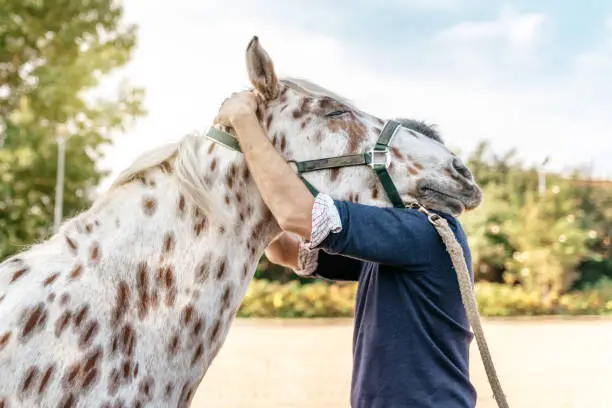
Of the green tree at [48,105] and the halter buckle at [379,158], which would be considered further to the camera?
the green tree at [48,105]

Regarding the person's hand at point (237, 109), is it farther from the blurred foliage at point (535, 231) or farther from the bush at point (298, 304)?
the blurred foliage at point (535, 231)

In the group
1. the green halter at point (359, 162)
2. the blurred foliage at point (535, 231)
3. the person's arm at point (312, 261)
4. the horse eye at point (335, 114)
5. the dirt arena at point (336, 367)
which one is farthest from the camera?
the blurred foliage at point (535, 231)

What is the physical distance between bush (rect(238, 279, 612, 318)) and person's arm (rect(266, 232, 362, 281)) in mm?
16502

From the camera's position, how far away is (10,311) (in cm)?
180

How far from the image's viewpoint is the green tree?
1745cm

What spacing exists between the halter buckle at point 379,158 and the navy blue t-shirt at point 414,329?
0.52 ft

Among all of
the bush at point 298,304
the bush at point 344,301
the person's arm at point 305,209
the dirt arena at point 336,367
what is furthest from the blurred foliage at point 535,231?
the person's arm at point 305,209

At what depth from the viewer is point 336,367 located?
1130 centimetres

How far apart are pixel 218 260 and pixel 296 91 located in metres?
0.66

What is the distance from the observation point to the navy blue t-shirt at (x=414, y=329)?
2.13 meters

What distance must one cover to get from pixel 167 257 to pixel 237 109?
0.52 meters

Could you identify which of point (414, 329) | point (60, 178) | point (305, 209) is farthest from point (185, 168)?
point (60, 178)

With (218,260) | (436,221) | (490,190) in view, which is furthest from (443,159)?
(490,190)

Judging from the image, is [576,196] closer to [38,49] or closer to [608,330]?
[608,330]
